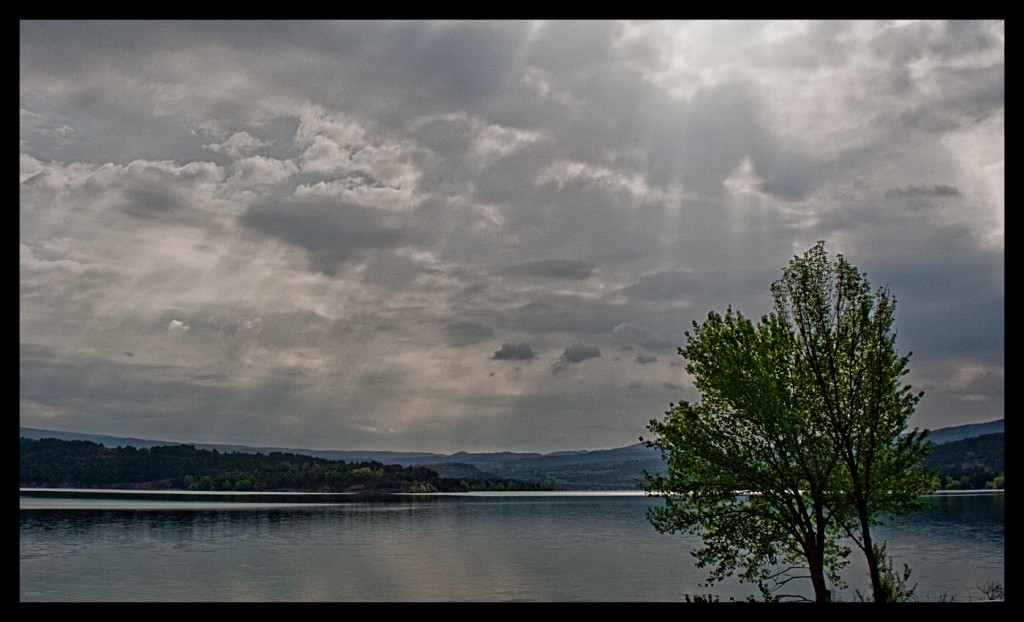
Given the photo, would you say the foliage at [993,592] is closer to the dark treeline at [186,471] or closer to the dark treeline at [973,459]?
the dark treeline at [973,459]

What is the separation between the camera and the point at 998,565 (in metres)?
40.0

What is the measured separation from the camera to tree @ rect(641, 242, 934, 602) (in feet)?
53.6

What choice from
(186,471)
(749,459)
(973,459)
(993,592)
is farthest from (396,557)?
(186,471)

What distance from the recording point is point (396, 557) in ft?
148

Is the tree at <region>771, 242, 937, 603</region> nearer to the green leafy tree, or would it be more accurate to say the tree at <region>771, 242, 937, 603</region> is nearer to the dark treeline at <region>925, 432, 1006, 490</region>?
the green leafy tree

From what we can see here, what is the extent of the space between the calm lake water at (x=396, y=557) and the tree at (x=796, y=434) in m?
6.70

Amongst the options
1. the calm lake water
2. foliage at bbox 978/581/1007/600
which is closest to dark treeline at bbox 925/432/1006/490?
the calm lake water

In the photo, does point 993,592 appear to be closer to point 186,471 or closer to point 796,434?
point 796,434

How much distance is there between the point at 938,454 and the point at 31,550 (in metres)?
70.1

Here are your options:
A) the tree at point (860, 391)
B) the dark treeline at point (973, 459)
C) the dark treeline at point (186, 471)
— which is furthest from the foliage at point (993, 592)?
the dark treeline at point (186, 471)

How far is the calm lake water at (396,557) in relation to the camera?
3303cm

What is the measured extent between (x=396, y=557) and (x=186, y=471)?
75.6 m
